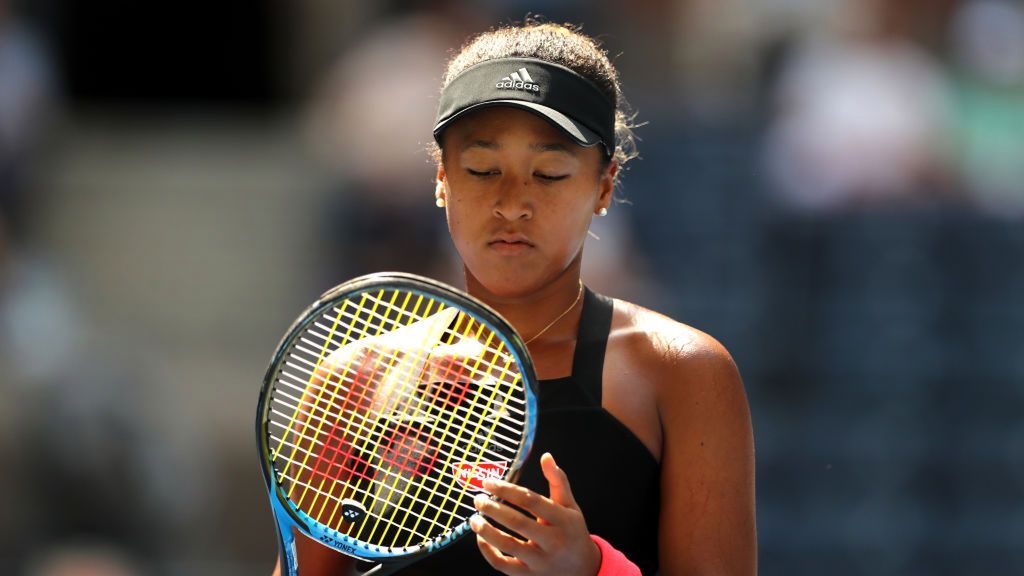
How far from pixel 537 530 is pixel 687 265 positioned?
4924mm

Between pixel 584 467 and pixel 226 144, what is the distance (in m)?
6.32

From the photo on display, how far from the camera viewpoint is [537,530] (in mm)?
2098

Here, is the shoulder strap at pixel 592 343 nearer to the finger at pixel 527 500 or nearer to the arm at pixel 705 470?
the arm at pixel 705 470

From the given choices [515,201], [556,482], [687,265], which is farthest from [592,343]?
[687,265]

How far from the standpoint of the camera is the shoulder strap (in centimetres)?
238

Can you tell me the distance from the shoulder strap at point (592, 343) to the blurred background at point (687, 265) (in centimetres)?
362

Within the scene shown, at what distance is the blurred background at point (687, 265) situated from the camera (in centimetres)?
655

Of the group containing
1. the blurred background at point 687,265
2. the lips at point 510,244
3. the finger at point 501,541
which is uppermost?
the blurred background at point 687,265

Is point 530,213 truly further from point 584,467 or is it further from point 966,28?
point 966,28

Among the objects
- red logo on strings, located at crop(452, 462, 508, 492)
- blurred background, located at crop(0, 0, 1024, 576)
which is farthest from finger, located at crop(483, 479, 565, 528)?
blurred background, located at crop(0, 0, 1024, 576)

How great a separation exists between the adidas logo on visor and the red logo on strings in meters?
0.55

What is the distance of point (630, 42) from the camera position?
323 inches

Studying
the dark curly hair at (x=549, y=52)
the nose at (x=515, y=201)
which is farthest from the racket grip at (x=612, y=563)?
the dark curly hair at (x=549, y=52)

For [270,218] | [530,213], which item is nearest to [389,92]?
[270,218]
